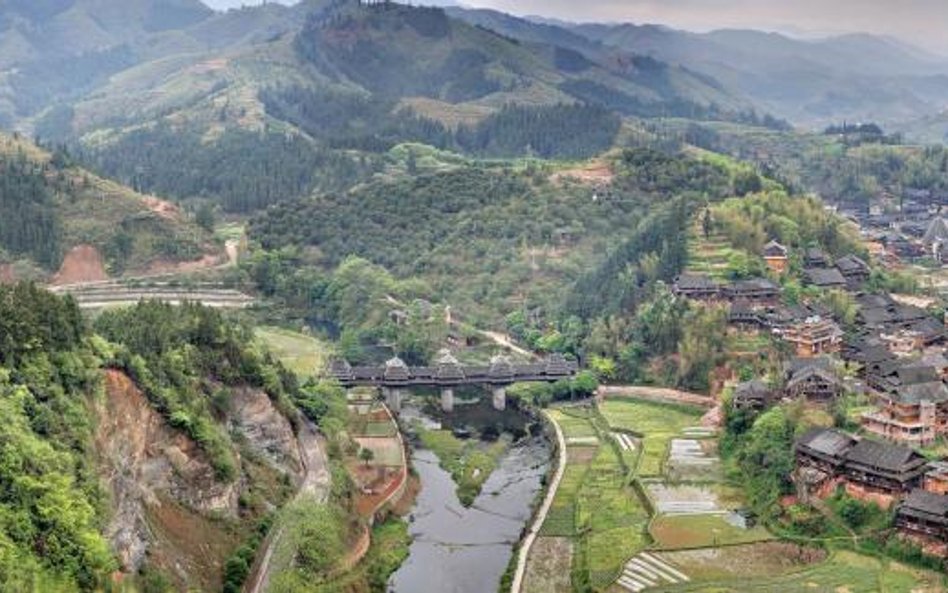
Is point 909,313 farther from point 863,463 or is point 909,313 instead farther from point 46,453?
point 46,453

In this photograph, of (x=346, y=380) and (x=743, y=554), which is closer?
(x=743, y=554)

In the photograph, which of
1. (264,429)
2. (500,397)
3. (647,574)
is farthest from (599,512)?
(500,397)

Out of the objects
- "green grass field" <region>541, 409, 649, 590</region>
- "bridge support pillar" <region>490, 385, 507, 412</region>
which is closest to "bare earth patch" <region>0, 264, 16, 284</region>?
"bridge support pillar" <region>490, 385, 507, 412</region>

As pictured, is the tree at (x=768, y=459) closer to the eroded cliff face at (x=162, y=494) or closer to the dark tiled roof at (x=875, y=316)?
the dark tiled roof at (x=875, y=316)

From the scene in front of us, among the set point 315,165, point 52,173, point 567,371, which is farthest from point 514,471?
point 315,165

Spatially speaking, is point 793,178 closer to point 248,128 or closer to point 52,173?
point 248,128

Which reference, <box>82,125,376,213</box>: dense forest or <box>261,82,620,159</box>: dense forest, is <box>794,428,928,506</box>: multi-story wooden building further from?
<box>261,82,620,159</box>: dense forest
